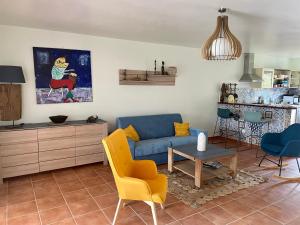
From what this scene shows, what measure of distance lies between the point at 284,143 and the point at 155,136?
7.64ft

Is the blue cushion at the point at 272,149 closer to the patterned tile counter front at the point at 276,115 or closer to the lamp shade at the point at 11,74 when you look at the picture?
the patterned tile counter front at the point at 276,115

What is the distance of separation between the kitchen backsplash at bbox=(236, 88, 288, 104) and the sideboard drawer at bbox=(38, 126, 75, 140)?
465 cm

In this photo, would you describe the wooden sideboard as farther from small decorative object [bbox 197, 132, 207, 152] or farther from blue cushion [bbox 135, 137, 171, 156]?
small decorative object [bbox 197, 132, 207, 152]

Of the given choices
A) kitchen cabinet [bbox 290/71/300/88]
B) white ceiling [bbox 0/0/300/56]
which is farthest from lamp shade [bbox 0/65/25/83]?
Answer: kitchen cabinet [bbox 290/71/300/88]

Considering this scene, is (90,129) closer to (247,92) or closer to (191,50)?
(191,50)

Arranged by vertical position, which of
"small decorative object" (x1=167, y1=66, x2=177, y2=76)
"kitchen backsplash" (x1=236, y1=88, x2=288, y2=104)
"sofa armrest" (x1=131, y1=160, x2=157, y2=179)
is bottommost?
"sofa armrest" (x1=131, y1=160, x2=157, y2=179)

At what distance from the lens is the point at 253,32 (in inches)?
152

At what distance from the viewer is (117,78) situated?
4406 millimetres

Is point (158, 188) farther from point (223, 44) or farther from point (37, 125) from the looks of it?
point (37, 125)

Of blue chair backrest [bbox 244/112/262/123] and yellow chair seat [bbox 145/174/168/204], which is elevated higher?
blue chair backrest [bbox 244/112/262/123]

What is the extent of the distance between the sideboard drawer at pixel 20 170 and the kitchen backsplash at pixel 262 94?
17.3ft

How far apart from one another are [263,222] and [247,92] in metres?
4.62

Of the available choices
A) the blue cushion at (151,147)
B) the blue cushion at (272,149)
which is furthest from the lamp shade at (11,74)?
the blue cushion at (272,149)

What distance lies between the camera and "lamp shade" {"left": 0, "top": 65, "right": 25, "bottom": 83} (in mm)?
3154
